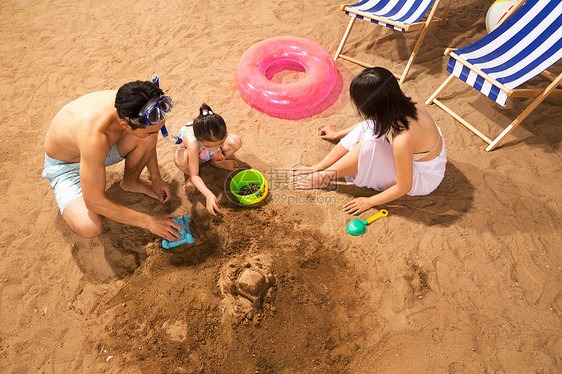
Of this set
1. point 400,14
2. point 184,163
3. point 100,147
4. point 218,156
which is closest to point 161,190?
point 184,163

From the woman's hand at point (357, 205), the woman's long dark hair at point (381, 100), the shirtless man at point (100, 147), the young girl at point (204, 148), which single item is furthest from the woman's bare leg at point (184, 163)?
the woman's long dark hair at point (381, 100)

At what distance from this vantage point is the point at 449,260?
8.52 ft

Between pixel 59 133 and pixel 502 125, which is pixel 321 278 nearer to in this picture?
pixel 59 133

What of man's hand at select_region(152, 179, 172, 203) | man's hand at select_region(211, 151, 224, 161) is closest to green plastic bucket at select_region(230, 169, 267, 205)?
man's hand at select_region(211, 151, 224, 161)

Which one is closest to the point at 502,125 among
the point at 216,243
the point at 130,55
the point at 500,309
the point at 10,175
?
the point at 500,309

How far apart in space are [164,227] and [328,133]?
6.47ft

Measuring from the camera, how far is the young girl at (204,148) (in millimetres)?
2367

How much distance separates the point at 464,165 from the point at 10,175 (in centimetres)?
462

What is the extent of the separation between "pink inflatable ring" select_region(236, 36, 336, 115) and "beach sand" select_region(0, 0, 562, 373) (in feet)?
0.67

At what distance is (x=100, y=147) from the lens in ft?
6.89

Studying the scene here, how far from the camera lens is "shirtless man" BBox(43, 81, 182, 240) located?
6.63 ft

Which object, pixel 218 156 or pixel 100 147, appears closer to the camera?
pixel 100 147

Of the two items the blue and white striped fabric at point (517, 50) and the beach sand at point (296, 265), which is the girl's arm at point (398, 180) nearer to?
the beach sand at point (296, 265)

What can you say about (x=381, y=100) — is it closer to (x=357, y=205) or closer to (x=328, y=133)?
(x=357, y=205)
